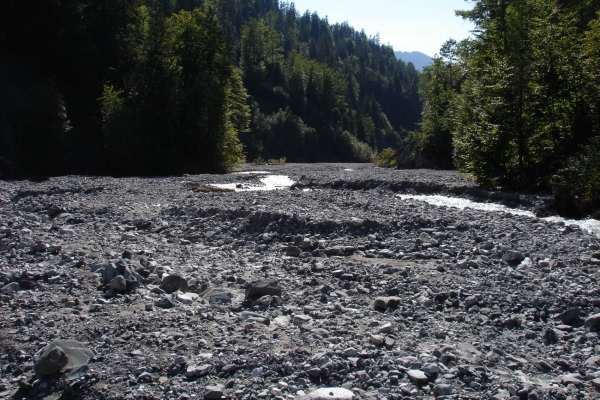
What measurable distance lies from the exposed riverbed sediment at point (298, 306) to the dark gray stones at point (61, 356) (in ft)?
0.07

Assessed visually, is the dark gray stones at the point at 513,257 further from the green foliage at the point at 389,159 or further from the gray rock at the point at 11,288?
the green foliage at the point at 389,159

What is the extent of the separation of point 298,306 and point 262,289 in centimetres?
71

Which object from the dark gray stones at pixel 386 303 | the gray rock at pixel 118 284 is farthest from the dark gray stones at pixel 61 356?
the dark gray stones at pixel 386 303

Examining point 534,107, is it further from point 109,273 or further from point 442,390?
point 109,273

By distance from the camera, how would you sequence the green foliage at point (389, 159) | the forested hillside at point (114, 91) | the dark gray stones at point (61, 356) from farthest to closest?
the green foliage at point (389, 159)
the forested hillside at point (114, 91)
the dark gray stones at point (61, 356)

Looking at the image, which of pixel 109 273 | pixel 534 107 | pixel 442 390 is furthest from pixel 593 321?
pixel 534 107

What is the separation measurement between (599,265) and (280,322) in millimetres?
6476

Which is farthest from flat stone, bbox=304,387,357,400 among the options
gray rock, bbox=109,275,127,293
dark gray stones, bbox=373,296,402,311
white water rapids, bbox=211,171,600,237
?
white water rapids, bbox=211,171,600,237

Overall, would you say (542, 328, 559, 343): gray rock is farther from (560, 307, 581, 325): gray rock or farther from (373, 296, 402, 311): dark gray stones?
(373, 296, 402, 311): dark gray stones

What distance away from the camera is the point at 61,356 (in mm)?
5457

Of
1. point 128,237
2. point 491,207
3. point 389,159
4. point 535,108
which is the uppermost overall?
point 535,108

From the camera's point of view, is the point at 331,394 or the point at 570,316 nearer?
the point at 331,394

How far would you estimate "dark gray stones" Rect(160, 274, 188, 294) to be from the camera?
8188mm

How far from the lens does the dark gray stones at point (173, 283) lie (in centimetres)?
819
